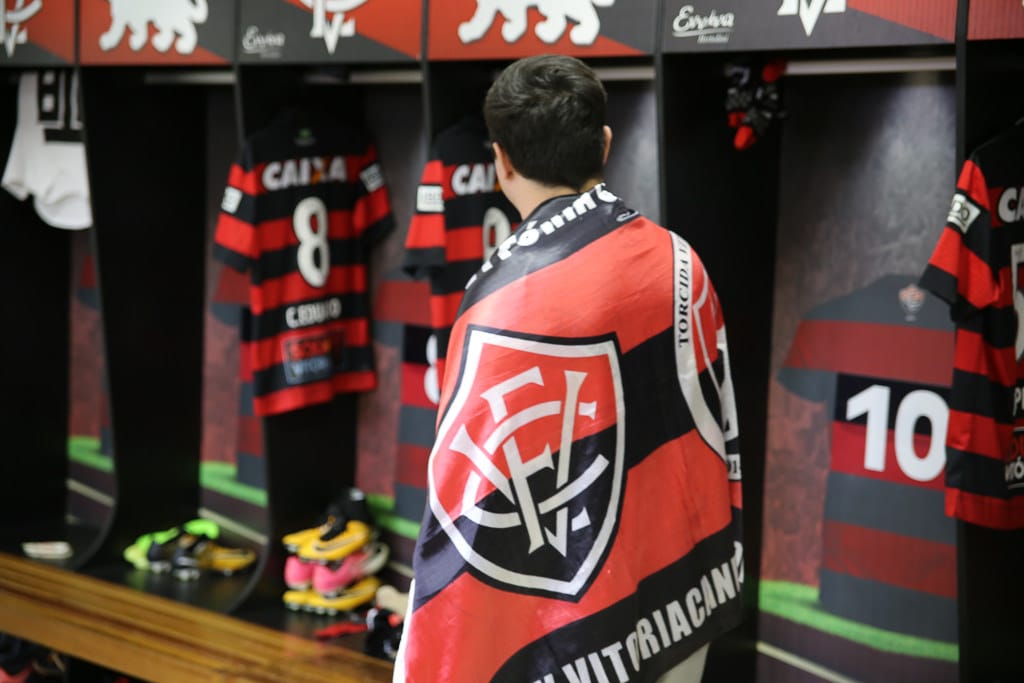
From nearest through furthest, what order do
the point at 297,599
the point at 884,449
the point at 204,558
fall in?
the point at 884,449 → the point at 297,599 → the point at 204,558

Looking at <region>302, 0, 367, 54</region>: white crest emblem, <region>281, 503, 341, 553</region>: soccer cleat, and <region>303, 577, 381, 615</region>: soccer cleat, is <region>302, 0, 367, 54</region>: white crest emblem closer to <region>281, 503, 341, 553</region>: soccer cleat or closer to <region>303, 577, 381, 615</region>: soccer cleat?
<region>281, 503, 341, 553</region>: soccer cleat

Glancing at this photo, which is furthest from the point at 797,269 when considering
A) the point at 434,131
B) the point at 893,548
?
the point at 434,131

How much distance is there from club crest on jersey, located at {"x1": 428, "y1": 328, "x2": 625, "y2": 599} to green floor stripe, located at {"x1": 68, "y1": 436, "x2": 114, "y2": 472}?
10.8ft

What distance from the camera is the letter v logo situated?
2.35 m

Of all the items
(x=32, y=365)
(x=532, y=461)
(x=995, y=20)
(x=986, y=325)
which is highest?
(x=995, y=20)

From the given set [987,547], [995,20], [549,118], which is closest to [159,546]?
[987,547]

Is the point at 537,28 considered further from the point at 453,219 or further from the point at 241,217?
the point at 241,217

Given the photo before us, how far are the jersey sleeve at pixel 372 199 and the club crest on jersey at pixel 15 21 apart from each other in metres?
1.18

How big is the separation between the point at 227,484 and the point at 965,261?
8.89 feet

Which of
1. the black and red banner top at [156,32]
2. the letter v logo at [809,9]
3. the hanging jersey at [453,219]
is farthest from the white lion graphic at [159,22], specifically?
the letter v logo at [809,9]

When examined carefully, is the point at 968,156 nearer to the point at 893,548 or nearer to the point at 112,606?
the point at 893,548

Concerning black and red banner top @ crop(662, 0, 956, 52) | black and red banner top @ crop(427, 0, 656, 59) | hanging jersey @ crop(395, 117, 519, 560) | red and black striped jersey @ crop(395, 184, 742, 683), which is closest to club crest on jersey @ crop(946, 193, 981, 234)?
black and red banner top @ crop(662, 0, 956, 52)

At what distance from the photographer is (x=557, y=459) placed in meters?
1.68

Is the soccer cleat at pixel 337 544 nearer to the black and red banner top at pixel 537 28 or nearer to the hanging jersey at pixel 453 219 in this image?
the hanging jersey at pixel 453 219
